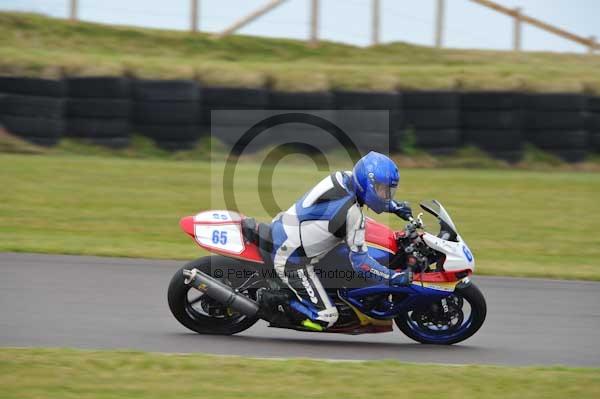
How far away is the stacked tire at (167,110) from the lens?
16703mm

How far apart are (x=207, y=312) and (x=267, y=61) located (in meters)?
15.3

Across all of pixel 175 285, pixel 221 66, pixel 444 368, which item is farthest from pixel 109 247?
Answer: pixel 221 66

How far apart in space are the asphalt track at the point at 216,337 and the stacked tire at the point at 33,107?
7.09m

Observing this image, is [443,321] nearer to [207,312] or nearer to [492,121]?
[207,312]

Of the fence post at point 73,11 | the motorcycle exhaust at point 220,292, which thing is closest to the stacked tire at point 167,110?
the fence post at point 73,11

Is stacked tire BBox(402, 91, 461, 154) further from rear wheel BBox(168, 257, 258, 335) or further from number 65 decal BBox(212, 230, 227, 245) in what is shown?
number 65 decal BBox(212, 230, 227, 245)

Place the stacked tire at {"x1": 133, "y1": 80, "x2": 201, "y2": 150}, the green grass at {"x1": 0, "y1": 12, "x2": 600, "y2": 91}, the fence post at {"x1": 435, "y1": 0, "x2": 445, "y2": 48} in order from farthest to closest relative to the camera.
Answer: the fence post at {"x1": 435, "y1": 0, "x2": 445, "y2": 48} → the green grass at {"x1": 0, "y1": 12, "x2": 600, "y2": 91} → the stacked tire at {"x1": 133, "y1": 80, "x2": 201, "y2": 150}

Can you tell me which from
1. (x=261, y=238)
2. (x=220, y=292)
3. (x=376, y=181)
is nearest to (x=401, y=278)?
(x=376, y=181)

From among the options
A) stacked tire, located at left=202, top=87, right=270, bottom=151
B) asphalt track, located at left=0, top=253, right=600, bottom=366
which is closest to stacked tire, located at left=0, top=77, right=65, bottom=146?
stacked tire, located at left=202, top=87, right=270, bottom=151

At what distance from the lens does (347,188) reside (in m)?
6.91

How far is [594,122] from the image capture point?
17688 millimetres

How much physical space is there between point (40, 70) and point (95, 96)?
1.10m

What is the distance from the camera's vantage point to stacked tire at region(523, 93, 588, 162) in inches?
687

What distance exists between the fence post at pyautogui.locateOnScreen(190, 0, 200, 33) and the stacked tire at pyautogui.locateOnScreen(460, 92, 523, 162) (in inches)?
319
